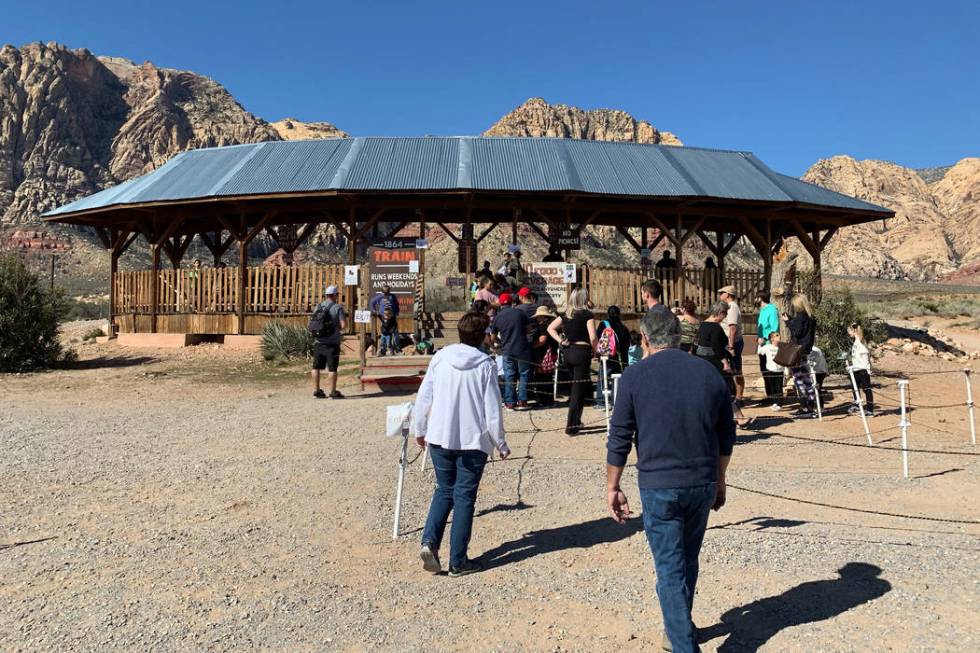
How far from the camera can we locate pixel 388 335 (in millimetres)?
13594

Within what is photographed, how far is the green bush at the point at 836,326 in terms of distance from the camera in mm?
14945

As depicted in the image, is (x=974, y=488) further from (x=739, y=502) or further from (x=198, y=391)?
(x=198, y=391)

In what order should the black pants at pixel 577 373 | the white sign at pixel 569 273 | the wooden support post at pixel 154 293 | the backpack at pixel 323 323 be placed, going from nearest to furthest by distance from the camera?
the black pants at pixel 577 373 < the backpack at pixel 323 323 < the white sign at pixel 569 273 < the wooden support post at pixel 154 293

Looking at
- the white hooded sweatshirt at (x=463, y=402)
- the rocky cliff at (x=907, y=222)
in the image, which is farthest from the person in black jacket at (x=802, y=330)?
the rocky cliff at (x=907, y=222)

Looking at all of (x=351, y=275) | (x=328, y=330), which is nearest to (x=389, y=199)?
(x=351, y=275)

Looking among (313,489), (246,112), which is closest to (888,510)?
(313,489)

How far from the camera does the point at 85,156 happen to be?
96062 mm

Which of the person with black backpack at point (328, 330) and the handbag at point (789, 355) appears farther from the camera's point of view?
the person with black backpack at point (328, 330)

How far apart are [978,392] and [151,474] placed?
13.9m

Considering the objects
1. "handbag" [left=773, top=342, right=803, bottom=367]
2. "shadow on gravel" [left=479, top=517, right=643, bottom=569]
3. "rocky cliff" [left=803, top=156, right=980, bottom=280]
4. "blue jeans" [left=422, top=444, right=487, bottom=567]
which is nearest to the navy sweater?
"blue jeans" [left=422, top=444, right=487, bottom=567]

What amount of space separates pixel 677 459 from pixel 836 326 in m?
14.7

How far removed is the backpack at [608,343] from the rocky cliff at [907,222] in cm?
9768

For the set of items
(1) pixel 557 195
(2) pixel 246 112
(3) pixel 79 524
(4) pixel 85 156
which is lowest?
(3) pixel 79 524

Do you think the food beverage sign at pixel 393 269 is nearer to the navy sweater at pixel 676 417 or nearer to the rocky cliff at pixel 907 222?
the navy sweater at pixel 676 417
